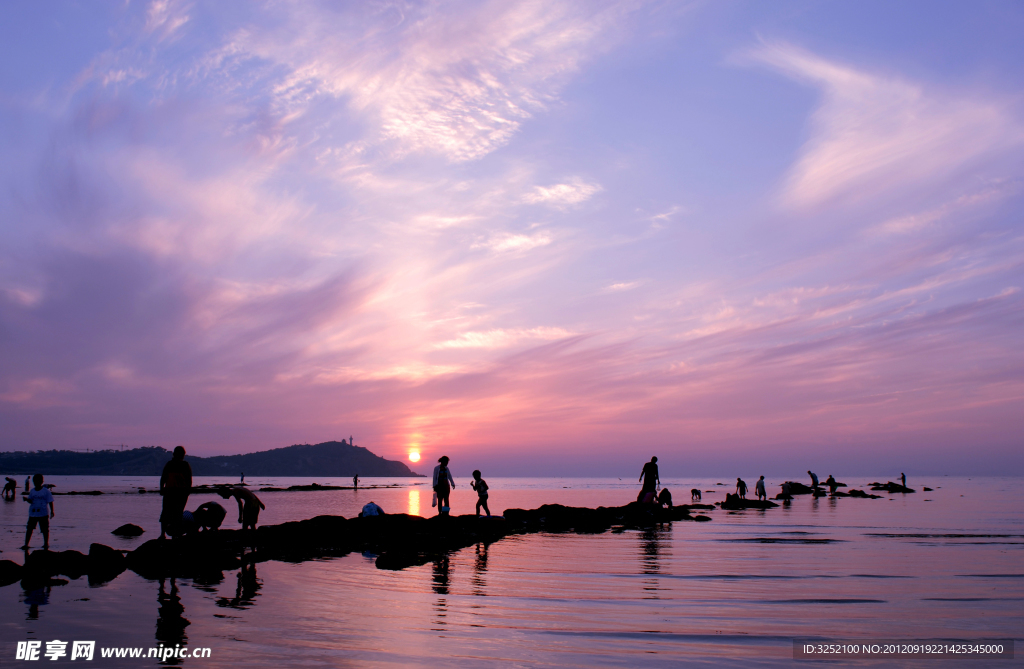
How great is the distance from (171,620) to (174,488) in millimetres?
6675

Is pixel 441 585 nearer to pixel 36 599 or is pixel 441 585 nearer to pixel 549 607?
pixel 549 607

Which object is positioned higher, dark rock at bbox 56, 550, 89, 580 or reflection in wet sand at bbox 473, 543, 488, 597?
dark rock at bbox 56, 550, 89, 580

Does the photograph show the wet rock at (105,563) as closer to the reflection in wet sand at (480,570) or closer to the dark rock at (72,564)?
the dark rock at (72,564)

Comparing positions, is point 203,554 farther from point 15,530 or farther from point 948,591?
point 948,591

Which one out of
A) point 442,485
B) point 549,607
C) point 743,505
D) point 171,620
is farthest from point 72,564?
point 743,505

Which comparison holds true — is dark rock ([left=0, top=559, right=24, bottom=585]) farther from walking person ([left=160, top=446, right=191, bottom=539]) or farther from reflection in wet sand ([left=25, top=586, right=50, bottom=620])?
walking person ([left=160, top=446, right=191, bottom=539])

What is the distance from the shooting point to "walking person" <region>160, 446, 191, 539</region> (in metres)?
15.5

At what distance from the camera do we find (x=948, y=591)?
13547 mm

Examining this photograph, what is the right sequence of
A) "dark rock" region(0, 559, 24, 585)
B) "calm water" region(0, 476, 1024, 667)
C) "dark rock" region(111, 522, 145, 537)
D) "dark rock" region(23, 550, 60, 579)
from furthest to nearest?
"dark rock" region(111, 522, 145, 537)
"dark rock" region(23, 550, 60, 579)
"dark rock" region(0, 559, 24, 585)
"calm water" region(0, 476, 1024, 667)

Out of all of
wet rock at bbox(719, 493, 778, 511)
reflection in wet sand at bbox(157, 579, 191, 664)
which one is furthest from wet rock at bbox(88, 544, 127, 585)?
wet rock at bbox(719, 493, 778, 511)

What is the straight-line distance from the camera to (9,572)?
1264 centimetres

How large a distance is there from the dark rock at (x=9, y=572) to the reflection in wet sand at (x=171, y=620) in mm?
3017

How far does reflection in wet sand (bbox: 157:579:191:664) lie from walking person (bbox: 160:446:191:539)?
150 inches

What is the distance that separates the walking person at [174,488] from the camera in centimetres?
1545
